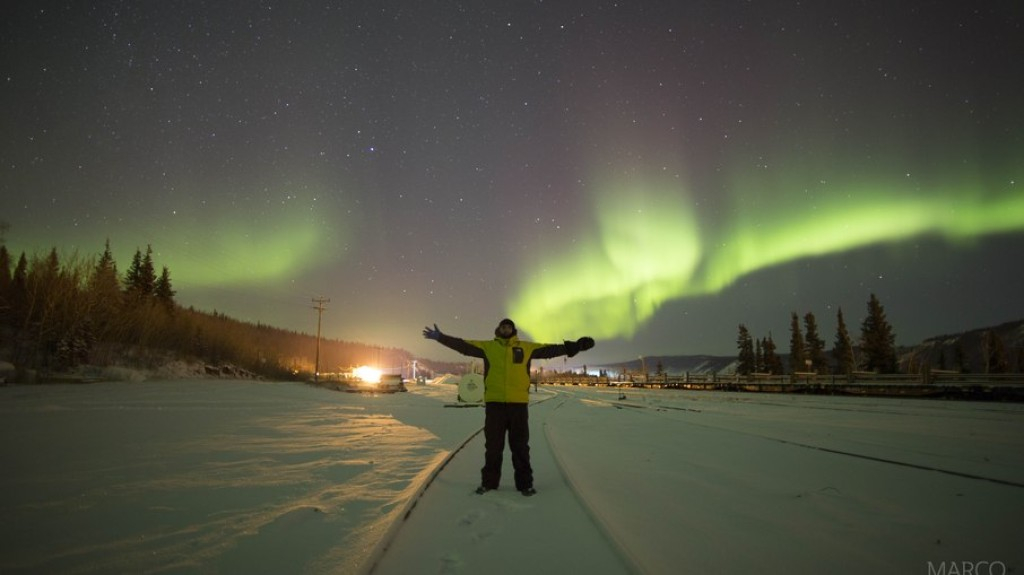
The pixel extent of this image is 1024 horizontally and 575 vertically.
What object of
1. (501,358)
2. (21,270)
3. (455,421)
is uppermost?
(21,270)

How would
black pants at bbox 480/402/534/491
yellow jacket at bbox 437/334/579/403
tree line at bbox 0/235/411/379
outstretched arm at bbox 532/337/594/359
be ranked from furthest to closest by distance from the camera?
1. tree line at bbox 0/235/411/379
2. outstretched arm at bbox 532/337/594/359
3. yellow jacket at bbox 437/334/579/403
4. black pants at bbox 480/402/534/491

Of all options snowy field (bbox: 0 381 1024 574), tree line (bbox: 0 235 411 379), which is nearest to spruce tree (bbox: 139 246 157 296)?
tree line (bbox: 0 235 411 379)

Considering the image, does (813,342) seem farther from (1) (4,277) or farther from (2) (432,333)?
(1) (4,277)

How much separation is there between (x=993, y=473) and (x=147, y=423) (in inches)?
607

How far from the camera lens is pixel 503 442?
583 centimetres

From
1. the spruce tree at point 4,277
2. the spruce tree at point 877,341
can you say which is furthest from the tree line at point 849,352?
the spruce tree at point 4,277

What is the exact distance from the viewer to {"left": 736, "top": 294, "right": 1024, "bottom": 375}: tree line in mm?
61281

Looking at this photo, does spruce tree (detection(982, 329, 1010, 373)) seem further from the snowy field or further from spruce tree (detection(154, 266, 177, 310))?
spruce tree (detection(154, 266, 177, 310))

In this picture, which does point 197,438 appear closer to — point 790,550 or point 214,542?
point 214,542

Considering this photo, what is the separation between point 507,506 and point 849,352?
88497mm

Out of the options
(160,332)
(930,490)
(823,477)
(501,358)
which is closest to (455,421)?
(501,358)

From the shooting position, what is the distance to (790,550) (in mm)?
3545

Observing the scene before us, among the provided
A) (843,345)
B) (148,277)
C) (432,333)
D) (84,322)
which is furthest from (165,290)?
(843,345)

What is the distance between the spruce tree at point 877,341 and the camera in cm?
6050
